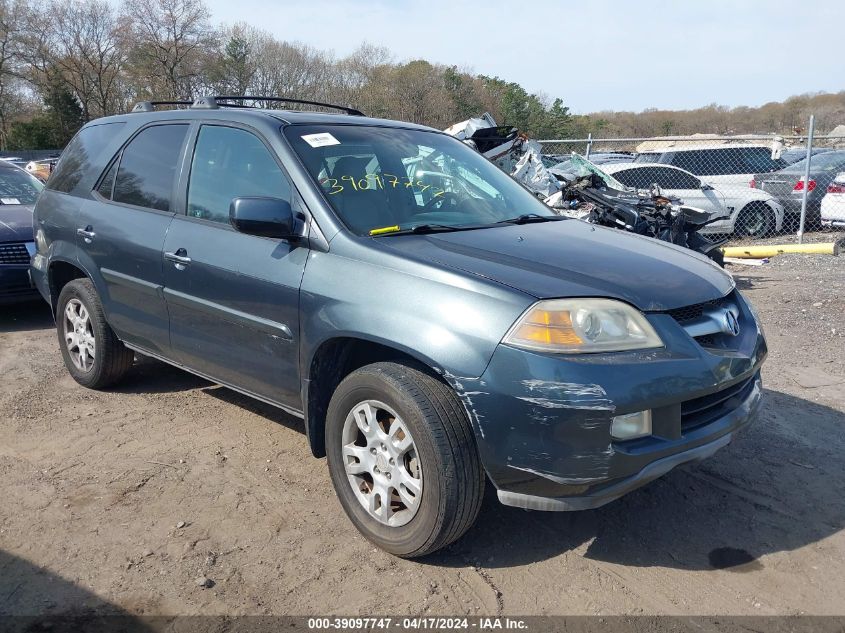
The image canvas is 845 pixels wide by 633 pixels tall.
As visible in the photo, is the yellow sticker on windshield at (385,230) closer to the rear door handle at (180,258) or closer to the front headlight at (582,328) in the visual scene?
the front headlight at (582,328)

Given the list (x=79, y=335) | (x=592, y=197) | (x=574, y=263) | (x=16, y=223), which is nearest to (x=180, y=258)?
(x=79, y=335)

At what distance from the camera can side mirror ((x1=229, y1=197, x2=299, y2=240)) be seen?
10.3 feet

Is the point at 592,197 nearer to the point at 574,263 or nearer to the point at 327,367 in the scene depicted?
the point at 574,263

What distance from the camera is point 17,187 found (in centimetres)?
791

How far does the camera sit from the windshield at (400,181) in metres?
3.42

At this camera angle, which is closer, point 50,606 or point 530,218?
point 50,606

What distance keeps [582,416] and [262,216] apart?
1624 millimetres

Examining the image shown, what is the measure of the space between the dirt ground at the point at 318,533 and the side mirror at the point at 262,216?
1347mm

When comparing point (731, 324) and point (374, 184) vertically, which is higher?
point (374, 184)

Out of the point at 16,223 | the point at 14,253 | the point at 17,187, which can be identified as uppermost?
the point at 17,187

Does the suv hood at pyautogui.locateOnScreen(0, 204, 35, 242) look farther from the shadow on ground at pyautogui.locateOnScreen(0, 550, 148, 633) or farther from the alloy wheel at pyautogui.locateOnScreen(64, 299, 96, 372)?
the shadow on ground at pyautogui.locateOnScreen(0, 550, 148, 633)

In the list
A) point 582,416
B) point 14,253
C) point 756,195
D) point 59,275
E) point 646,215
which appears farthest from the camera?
point 756,195

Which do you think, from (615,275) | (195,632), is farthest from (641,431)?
(195,632)

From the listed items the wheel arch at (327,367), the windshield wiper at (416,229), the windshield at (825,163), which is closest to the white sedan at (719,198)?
the windshield at (825,163)
